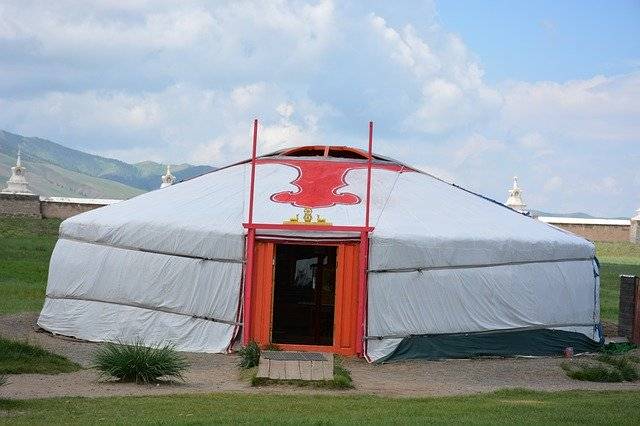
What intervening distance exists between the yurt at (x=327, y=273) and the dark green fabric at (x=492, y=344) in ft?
0.05

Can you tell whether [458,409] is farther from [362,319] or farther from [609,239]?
[609,239]

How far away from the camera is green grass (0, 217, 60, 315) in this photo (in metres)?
19.5

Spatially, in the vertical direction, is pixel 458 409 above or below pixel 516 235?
below

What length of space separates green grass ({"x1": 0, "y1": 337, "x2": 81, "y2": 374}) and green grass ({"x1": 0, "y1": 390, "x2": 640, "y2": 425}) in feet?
7.03

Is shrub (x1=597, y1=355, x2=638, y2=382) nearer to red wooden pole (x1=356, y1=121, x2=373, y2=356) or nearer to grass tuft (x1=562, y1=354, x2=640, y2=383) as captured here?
grass tuft (x1=562, y1=354, x2=640, y2=383)

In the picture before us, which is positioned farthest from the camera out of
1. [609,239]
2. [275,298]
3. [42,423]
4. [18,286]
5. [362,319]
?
[609,239]

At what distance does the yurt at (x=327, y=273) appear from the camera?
14.3m

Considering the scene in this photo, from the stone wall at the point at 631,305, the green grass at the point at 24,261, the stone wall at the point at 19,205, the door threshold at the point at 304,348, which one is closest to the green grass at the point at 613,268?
the stone wall at the point at 631,305

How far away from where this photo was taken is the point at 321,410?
9.87 m

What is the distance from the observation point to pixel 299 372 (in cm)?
1166

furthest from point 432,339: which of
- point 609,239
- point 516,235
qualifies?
point 609,239

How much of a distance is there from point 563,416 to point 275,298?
21.0ft

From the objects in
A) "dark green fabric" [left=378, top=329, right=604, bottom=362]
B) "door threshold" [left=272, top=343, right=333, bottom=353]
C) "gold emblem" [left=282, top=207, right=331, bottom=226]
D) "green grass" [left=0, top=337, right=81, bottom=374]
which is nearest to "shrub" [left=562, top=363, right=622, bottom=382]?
"dark green fabric" [left=378, top=329, right=604, bottom=362]

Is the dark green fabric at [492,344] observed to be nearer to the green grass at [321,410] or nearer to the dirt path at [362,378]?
the dirt path at [362,378]
